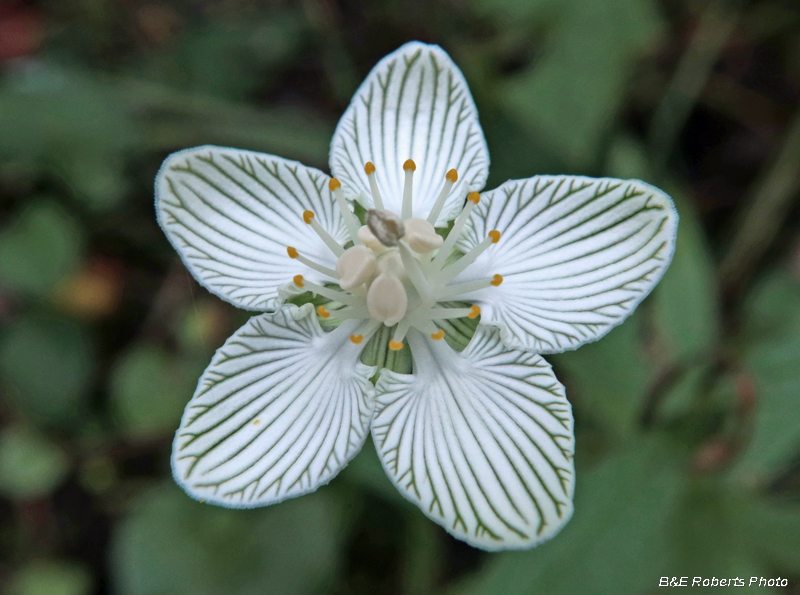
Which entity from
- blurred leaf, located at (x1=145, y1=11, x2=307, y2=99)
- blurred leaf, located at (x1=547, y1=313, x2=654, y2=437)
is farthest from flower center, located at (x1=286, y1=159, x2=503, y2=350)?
blurred leaf, located at (x1=145, y1=11, x2=307, y2=99)

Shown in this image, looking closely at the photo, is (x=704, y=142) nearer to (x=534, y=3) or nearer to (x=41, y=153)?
(x=534, y=3)

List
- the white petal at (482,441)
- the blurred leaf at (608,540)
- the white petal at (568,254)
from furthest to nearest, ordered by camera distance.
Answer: the blurred leaf at (608,540) → the white petal at (568,254) → the white petal at (482,441)

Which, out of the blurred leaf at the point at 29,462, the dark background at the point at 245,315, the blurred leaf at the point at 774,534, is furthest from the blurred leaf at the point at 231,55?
the blurred leaf at the point at 774,534

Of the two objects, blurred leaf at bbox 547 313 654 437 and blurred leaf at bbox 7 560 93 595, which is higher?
blurred leaf at bbox 547 313 654 437

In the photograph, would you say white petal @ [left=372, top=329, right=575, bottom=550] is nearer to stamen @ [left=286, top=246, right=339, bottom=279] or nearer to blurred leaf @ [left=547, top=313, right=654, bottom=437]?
stamen @ [left=286, top=246, right=339, bottom=279]

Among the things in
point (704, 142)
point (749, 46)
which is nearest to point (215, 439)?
point (704, 142)

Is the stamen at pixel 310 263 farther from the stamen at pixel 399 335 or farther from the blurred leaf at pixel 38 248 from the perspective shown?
the blurred leaf at pixel 38 248

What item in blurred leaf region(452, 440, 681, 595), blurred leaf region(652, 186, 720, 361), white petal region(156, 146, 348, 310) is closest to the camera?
white petal region(156, 146, 348, 310)
